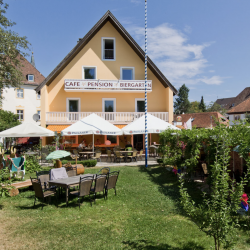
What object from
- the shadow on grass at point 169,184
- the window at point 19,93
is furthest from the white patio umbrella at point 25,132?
the window at point 19,93

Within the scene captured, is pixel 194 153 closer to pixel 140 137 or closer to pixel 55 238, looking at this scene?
pixel 55 238

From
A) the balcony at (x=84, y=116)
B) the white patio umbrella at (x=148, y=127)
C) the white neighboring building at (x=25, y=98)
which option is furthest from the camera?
the white neighboring building at (x=25, y=98)

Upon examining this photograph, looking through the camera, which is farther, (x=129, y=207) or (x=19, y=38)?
(x=19, y=38)

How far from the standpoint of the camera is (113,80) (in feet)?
78.1

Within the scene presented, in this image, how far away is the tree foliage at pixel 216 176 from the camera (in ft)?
13.9

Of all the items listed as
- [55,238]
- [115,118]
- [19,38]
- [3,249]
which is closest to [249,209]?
[55,238]

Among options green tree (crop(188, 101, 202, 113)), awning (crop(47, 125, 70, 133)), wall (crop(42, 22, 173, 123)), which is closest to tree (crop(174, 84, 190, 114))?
green tree (crop(188, 101, 202, 113))

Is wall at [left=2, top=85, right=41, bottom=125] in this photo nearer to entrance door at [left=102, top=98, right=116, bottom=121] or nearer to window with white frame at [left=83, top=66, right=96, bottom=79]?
window with white frame at [left=83, top=66, right=96, bottom=79]

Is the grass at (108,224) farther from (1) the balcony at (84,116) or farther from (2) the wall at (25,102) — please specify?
(2) the wall at (25,102)

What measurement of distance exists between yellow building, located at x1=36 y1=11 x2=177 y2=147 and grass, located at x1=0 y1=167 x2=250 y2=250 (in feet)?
47.5

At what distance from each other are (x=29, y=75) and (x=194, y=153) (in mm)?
40337

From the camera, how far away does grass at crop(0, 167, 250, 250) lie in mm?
5500

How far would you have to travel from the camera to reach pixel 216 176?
4.34 m

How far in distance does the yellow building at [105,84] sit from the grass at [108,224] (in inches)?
570
